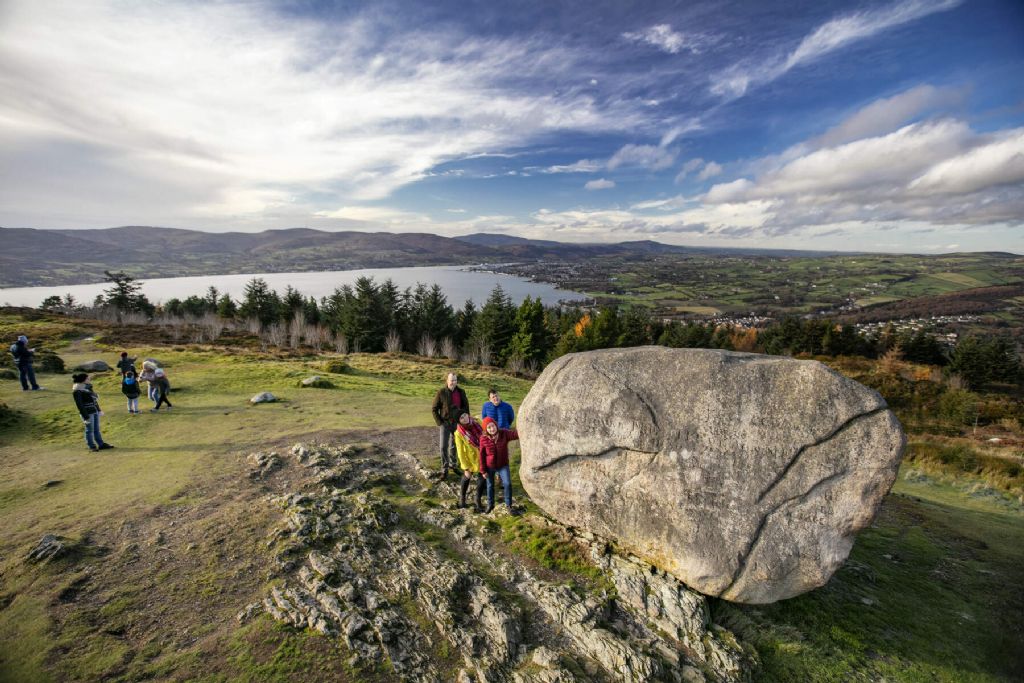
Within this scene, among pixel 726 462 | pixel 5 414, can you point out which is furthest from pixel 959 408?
pixel 5 414

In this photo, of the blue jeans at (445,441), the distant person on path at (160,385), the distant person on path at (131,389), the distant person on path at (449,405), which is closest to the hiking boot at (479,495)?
the distant person on path at (449,405)

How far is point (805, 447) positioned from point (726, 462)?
4.66 feet

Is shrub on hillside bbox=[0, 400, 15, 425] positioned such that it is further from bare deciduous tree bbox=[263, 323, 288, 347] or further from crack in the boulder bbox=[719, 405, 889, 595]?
bare deciduous tree bbox=[263, 323, 288, 347]

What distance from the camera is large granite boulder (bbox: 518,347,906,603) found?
25.2 ft

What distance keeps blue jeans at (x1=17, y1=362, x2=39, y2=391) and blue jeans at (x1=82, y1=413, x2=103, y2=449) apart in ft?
33.9

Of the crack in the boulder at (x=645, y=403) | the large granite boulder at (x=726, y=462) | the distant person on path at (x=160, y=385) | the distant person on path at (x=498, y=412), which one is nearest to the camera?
the large granite boulder at (x=726, y=462)

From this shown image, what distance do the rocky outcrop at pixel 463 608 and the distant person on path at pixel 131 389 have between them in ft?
38.9

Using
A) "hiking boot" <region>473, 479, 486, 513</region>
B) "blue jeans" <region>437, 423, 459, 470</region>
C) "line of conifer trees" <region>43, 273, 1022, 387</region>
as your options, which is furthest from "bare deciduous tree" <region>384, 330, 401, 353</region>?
"hiking boot" <region>473, 479, 486, 513</region>

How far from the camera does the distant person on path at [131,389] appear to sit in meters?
16.7

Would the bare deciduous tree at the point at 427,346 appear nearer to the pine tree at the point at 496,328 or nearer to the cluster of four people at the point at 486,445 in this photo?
the pine tree at the point at 496,328

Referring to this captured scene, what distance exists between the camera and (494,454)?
992 centimetres

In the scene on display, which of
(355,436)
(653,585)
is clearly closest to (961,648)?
(653,585)

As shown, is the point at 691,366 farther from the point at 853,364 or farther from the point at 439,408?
the point at 853,364

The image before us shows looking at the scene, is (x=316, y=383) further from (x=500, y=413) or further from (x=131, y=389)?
(x=500, y=413)
